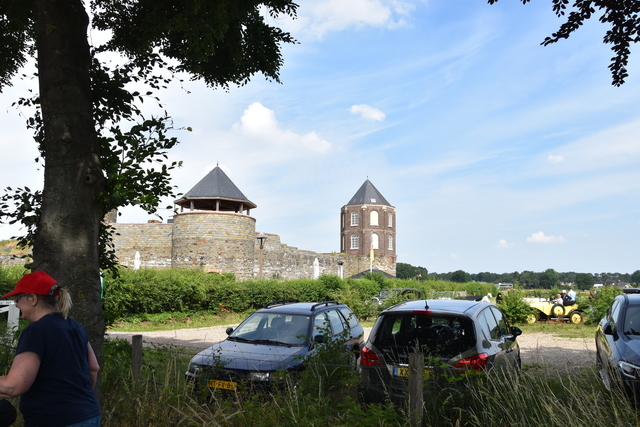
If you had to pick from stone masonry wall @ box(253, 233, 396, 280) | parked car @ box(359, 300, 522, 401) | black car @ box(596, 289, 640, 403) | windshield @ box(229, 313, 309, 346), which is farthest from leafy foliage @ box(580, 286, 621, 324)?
stone masonry wall @ box(253, 233, 396, 280)

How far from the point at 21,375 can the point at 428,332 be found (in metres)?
4.70

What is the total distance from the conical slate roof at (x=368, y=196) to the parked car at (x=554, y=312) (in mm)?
59992

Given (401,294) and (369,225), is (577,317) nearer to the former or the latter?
(401,294)

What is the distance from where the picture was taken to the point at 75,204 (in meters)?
5.75

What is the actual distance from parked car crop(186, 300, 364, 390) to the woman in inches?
108

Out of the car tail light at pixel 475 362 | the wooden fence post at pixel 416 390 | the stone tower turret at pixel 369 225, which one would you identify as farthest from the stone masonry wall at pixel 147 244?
the stone tower turret at pixel 369 225

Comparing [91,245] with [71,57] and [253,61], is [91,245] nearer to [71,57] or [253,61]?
[71,57]

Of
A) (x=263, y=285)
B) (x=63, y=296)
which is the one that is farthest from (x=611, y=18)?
(x=263, y=285)

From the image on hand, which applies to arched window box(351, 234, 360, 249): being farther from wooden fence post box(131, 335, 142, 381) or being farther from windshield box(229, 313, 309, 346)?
wooden fence post box(131, 335, 142, 381)

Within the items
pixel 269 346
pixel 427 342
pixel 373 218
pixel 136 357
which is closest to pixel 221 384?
pixel 136 357

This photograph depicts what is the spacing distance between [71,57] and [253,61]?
3377 millimetres

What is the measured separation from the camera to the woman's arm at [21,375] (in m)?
2.85

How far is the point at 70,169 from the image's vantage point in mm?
5816

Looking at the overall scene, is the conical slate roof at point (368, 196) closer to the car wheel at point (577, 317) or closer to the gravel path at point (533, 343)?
the car wheel at point (577, 317)
